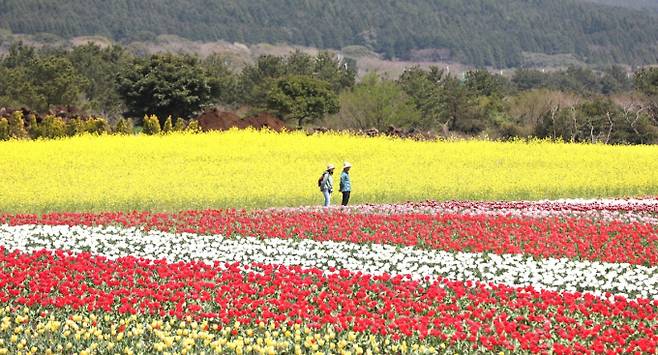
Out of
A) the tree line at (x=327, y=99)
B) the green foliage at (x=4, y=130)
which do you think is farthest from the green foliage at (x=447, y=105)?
the green foliage at (x=4, y=130)

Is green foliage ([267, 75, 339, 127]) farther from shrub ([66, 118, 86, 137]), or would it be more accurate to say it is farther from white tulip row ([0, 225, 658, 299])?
white tulip row ([0, 225, 658, 299])

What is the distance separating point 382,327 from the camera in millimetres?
10172

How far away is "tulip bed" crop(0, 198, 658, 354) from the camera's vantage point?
10.0 meters

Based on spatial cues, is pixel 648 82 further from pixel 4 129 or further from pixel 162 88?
pixel 4 129

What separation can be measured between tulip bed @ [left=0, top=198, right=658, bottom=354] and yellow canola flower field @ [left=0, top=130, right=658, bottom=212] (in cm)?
519

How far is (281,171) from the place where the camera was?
29.7m

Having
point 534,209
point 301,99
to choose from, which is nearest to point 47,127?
point 534,209

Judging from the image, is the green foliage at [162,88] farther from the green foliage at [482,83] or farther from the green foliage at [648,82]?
the green foliage at [648,82]

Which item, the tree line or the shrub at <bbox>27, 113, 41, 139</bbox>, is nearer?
the shrub at <bbox>27, 113, 41, 139</bbox>

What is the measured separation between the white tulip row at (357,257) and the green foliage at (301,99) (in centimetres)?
5024

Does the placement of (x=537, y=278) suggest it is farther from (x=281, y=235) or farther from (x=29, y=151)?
(x=29, y=151)

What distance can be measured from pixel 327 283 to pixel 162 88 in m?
51.9

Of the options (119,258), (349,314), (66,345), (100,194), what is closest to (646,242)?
(349,314)

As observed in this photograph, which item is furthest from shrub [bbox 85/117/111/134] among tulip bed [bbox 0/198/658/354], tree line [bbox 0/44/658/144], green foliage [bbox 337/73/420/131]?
green foliage [bbox 337/73/420/131]
